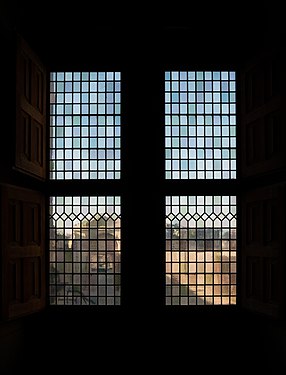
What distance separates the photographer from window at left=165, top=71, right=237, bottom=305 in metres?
6.82

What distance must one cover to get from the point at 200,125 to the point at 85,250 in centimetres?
267

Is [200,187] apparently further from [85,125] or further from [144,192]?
[85,125]

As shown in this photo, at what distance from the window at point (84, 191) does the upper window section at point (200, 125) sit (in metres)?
0.85

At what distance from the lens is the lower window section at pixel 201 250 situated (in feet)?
22.3
